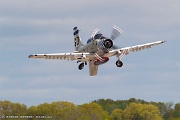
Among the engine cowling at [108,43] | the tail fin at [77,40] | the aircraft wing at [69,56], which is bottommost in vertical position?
Result: the aircraft wing at [69,56]

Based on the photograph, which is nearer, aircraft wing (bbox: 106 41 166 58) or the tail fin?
aircraft wing (bbox: 106 41 166 58)

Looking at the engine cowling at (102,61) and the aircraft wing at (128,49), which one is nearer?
the aircraft wing at (128,49)

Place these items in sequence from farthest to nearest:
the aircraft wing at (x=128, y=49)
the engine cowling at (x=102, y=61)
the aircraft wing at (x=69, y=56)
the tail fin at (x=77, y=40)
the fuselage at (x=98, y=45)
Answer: the tail fin at (x=77, y=40), the engine cowling at (x=102, y=61), the aircraft wing at (x=69, y=56), the fuselage at (x=98, y=45), the aircraft wing at (x=128, y=49)

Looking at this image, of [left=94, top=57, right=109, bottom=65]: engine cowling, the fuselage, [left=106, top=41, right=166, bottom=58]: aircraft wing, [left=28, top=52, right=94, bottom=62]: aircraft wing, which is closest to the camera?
[left=106, top=41, right=166, bottom=58]: aircraft wing

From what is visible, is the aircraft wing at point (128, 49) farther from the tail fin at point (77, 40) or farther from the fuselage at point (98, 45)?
the tail fin at point (77, 40)

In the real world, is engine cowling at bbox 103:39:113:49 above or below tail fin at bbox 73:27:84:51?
below

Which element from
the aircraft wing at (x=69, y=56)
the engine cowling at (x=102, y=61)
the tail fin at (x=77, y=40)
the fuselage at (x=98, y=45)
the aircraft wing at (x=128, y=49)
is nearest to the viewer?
the aircraft wing at (x=128, y=49)

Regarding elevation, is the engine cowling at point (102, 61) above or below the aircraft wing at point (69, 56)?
below

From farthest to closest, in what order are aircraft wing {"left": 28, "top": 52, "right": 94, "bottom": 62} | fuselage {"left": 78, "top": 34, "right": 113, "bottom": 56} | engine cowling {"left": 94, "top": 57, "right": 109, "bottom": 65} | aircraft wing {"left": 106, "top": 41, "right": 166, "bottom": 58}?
engine cowling {"left": 94, "top": 57, "right": 109, "bottom": 65} → aircraft wing {"left": 28, "top": 52, "right": 94, "bottom": 62} → fuselage {"left": 78, "top": 34, "right": 113, "bottom": 56} → aircraft wing {"left": 106, "top": 41, "right": 166, "bottom": 58}

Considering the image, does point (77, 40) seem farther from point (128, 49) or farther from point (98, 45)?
point (98, 45)

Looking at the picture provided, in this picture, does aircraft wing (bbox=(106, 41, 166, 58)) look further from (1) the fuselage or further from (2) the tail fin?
(2) the tail fin

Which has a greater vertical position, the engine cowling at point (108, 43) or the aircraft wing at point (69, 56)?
the engine cowling at point (108, 43)

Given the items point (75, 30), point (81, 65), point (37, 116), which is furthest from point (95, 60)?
point (37, 116)

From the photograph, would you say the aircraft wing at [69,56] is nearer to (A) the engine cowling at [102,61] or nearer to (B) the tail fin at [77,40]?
(A) the engine cowling at [102,61]
